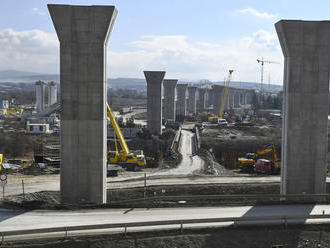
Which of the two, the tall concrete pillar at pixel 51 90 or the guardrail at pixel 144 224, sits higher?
the tall concrete pillar at pixel 51 90

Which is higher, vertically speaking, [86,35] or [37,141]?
[86,35]

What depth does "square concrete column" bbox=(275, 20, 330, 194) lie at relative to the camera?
2189cm

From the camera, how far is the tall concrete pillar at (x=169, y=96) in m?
82.6

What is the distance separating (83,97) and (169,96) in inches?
2559

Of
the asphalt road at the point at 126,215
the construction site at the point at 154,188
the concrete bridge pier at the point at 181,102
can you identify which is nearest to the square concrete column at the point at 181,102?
the concrete bridge pier at the point at 181,102

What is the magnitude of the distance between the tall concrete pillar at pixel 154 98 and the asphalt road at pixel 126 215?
4588cm

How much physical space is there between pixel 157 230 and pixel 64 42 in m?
A: 10.6

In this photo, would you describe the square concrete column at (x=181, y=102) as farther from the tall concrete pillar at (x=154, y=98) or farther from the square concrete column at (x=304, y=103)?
the square concrete column at (x=304, y=103)

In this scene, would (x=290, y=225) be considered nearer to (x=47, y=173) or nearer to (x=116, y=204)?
(x=116, y=204)

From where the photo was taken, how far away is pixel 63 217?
1795 cm

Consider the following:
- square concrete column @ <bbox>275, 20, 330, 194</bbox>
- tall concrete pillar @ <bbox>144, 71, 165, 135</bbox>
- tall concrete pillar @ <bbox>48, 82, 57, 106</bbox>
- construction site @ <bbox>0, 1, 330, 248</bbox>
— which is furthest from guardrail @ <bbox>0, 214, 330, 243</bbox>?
tall concrete pillar @ <bbox>48, 82, 57, 106</bbox>

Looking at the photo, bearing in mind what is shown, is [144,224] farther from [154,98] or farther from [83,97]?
[154,98]

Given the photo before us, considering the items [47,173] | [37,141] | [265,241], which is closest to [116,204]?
[265,241]

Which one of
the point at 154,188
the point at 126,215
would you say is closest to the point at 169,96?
the point at 154,188
